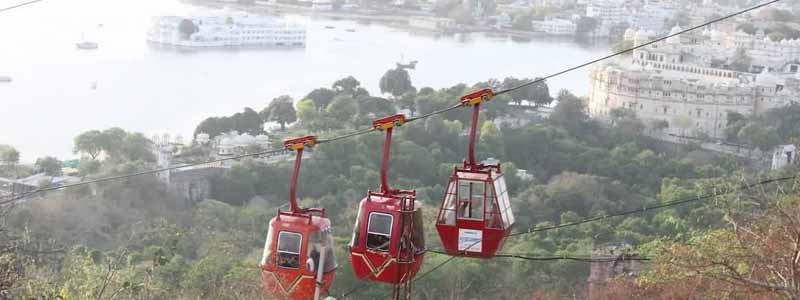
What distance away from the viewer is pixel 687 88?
98.0 ft

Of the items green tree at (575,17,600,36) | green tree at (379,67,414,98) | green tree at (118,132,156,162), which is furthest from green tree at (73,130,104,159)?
green tree at (575,17,600,36)

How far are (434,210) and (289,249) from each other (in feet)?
26.3

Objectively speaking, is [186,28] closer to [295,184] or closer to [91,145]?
[91,145]

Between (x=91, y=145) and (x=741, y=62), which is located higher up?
(x=91, y=145)

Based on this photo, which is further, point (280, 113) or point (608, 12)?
point (608, 12)

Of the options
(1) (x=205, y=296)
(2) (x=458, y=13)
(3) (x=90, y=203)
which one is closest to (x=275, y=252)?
(1) (x=205, y=296)

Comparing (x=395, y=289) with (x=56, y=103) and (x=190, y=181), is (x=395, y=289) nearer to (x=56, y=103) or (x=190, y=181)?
(x=190, y=181)

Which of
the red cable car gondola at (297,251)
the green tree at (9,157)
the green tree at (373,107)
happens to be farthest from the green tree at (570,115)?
the red cable car gondola at (297,251)

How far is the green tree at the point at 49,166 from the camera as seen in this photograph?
18428mm

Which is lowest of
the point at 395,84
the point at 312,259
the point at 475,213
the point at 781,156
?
the point at 781,156

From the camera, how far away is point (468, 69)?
35.8 m

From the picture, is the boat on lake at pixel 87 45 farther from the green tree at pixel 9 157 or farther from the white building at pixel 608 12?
the white building at pixel 608 12

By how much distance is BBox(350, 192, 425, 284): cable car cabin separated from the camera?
16.6 feet

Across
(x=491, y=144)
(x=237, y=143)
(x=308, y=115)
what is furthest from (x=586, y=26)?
(x=237, y=143)
